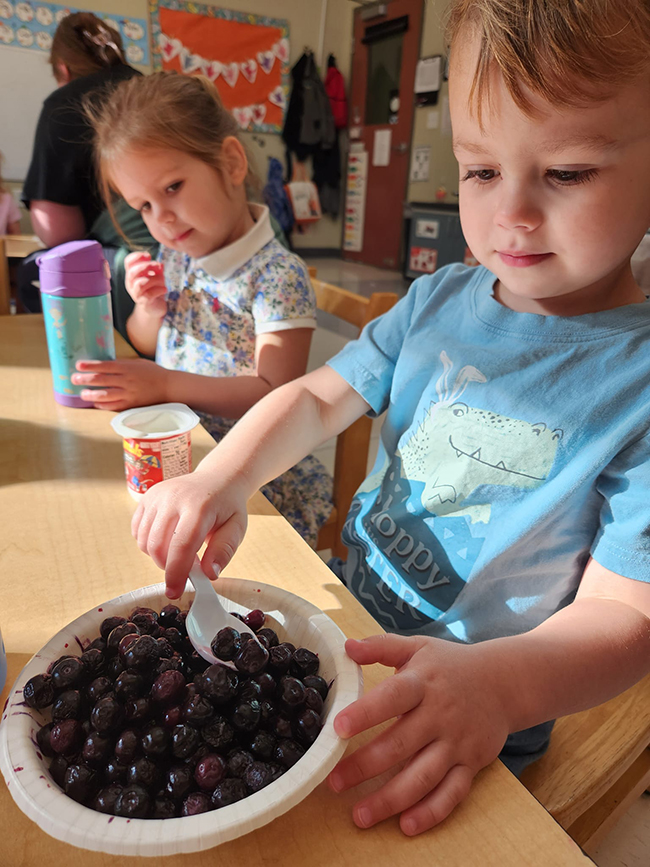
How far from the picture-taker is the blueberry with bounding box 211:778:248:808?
1.06 feet

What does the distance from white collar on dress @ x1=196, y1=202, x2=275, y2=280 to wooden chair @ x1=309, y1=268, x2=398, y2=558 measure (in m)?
0.20

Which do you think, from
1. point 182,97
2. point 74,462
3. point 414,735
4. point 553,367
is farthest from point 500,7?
point 182,97

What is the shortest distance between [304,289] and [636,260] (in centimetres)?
64

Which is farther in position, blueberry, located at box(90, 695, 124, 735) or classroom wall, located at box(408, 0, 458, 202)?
classroom wall, located at box(408, 0, 458, 202)

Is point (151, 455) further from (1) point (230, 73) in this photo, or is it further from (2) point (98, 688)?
(1) point (230, 73)

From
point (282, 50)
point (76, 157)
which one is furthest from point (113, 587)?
point (282, 50)

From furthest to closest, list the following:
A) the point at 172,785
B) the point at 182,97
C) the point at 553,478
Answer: the point at 182,97 < the point at 553,478 < the point at 172,785

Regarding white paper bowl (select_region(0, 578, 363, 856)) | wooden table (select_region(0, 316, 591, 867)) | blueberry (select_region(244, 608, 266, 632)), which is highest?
white paper bowl (select_region(0, 578, 363, 856))

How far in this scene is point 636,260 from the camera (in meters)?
1.06

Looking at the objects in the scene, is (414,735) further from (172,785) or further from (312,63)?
(312,63)

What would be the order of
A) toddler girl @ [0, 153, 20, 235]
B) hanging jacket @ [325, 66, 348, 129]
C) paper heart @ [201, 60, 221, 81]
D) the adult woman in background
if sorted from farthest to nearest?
hanging jacket @ [325, 66, 348, 129]
paper heart @ [201, 60, 221, 81]
toddler girl @ [0, 153, 20, 235]
the adult woman in background

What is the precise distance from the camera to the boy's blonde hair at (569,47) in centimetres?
50

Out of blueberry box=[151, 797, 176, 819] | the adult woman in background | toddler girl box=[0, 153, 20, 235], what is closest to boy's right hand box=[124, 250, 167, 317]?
the adult woman in background

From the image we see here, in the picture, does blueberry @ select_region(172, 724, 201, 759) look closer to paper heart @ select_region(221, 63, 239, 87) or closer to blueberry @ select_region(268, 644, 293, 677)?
blueberry @ select_region(268, 644, 293, 677)
